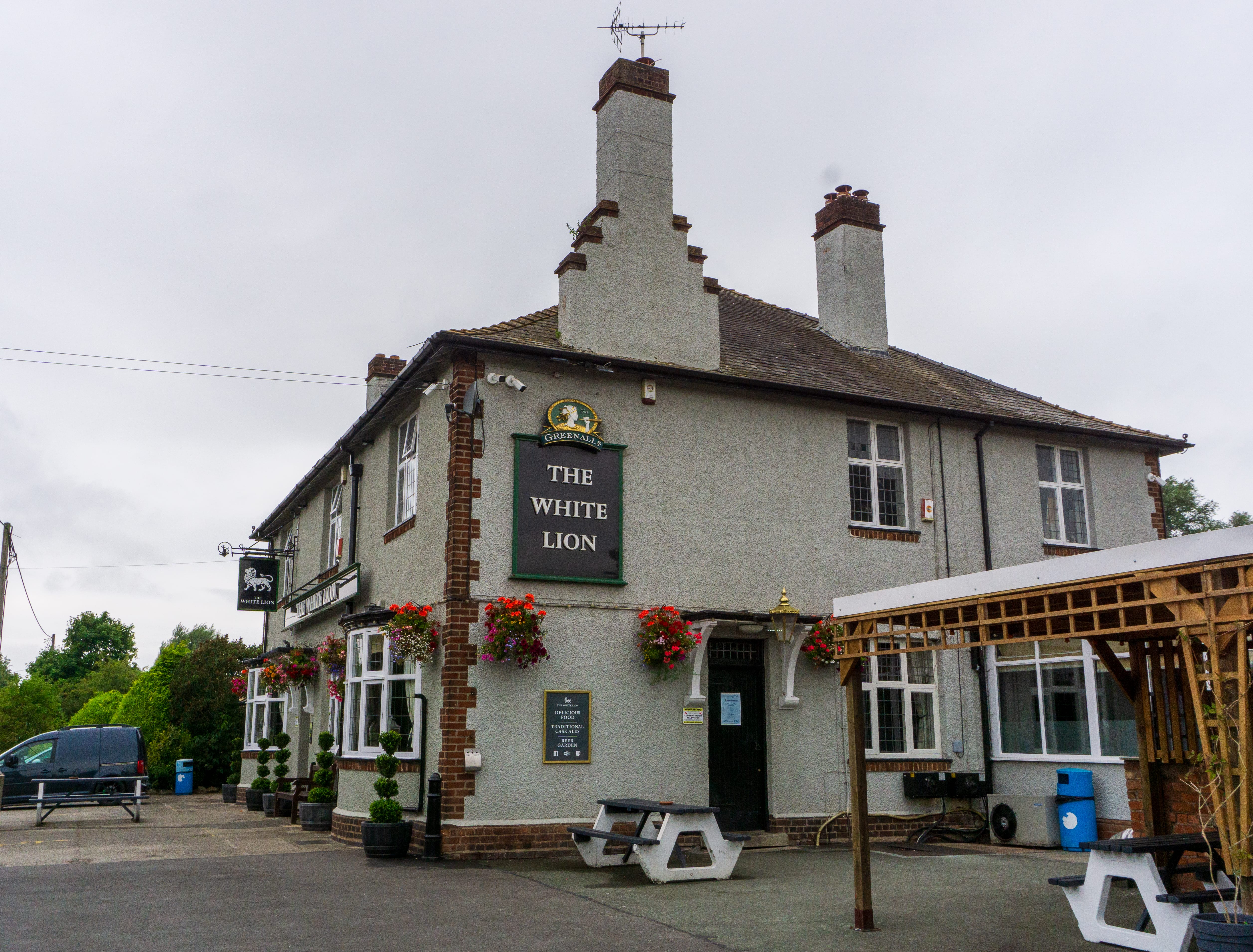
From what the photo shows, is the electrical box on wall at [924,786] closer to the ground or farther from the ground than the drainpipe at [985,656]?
closer to the ground

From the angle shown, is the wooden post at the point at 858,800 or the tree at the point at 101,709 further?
the tree at the point at 101,709

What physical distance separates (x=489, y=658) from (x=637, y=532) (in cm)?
261

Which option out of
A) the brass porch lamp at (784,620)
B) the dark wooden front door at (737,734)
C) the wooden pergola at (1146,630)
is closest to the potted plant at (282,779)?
the dark wooden front door at (737,734)

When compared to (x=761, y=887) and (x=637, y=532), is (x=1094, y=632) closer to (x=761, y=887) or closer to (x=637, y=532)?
(x=761, y=887)

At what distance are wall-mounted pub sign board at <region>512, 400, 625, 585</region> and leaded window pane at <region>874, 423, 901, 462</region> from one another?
4.46 metres

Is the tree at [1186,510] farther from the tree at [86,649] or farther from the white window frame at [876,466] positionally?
the tree at [86,649]

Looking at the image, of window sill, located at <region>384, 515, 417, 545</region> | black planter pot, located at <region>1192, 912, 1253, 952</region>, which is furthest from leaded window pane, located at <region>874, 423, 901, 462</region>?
black planter pot, located at <region>1192, 912, 1253, 952</region>

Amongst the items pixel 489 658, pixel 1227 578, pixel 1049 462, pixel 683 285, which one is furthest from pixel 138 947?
pixel 1049 462

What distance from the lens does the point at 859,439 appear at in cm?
1608

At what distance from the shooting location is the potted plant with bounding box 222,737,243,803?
23594mm

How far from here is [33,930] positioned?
821cm

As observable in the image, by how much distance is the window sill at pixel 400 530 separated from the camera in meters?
14.6

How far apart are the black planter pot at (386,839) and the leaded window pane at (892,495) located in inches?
315

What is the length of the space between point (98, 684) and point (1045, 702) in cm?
6327
